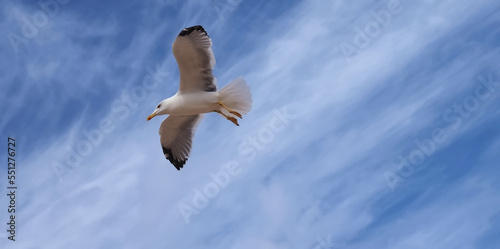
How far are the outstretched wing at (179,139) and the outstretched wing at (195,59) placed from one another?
1151 millimetres

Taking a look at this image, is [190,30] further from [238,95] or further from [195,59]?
[238,95]

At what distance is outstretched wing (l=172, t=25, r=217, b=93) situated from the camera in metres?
9.05

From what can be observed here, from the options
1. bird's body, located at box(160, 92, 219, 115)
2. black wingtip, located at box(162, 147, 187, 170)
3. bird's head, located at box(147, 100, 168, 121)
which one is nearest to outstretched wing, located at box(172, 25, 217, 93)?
bird's body, located at box(160, 92, 219, 115)

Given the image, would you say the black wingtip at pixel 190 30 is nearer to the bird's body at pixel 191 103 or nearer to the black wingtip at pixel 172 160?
the bird's body at pixel 191 103

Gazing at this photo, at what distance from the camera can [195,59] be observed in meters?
9.32

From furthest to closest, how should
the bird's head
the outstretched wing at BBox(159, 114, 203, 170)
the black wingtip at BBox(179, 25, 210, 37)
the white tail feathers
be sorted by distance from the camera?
the outstretched wing at BBox(159, 114, 203, 170)
the bird's head
the white tail feathers
the black wingtip at BBox(179, 25, 210, 37)

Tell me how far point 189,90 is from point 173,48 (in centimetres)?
85

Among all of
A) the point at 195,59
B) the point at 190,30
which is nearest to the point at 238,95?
the point at 195,59

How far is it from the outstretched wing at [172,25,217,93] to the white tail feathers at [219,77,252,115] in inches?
8.1

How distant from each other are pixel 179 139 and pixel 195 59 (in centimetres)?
202

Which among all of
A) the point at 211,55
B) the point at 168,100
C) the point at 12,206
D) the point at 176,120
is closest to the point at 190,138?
the point at 176,120

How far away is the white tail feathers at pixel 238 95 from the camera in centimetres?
959

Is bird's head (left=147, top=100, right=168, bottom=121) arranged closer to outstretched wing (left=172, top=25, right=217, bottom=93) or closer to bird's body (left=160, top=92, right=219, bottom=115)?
bird's body (left=160, top=92, right=219, bottom=115)

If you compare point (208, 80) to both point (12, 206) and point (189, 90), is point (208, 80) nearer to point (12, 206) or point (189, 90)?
point (189, 90)
